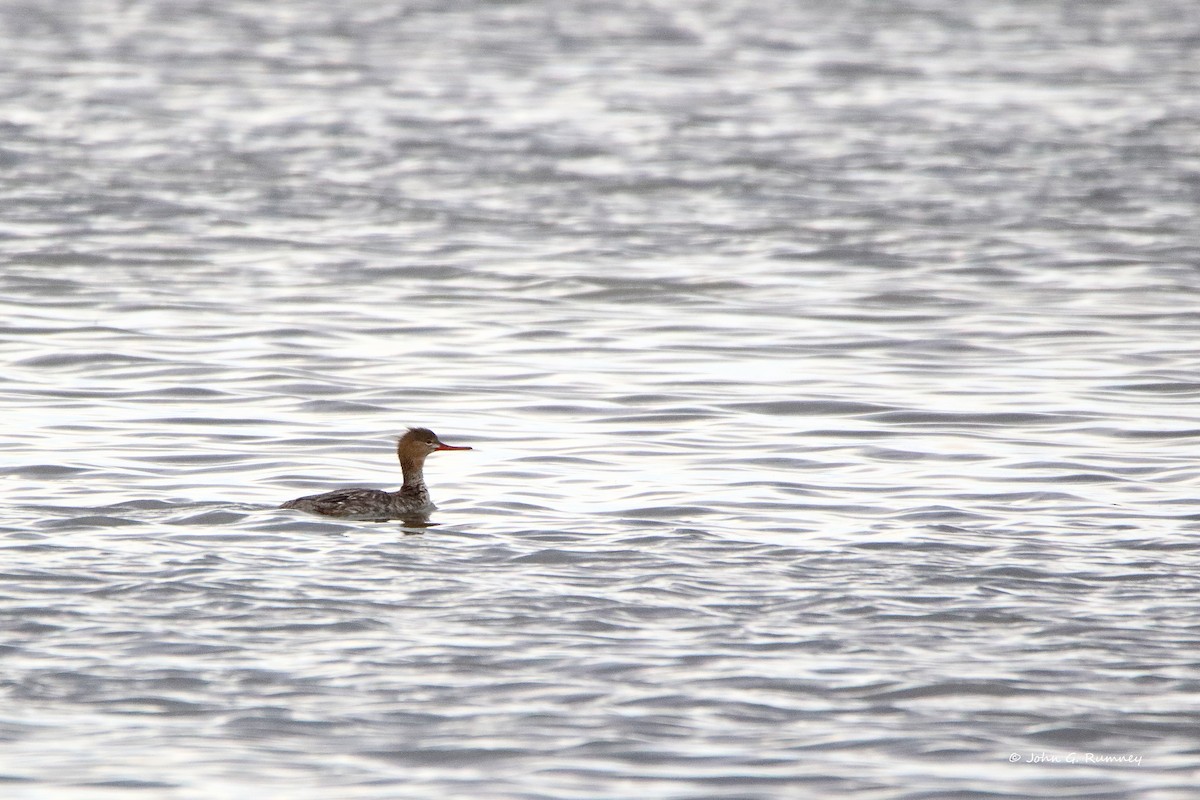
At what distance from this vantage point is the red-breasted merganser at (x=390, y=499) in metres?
9.66

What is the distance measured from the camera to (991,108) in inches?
1035

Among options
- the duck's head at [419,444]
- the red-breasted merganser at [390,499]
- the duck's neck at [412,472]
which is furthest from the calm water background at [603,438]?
the duck's head at [419,444]

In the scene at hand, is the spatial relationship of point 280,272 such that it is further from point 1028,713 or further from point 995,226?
point 1028,713

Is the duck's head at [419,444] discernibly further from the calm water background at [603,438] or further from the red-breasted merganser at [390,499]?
the calm water background at [603,438]

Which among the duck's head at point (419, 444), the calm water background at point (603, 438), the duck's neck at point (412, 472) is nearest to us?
the calm water background at point (603, 438)

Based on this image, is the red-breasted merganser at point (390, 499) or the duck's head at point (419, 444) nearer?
the red-breasted merganser at point (390, 499)

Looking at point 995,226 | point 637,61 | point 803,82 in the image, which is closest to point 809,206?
point 995,226

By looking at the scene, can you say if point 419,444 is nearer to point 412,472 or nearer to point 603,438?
point 412,472

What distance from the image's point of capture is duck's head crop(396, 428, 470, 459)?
10.4 meters

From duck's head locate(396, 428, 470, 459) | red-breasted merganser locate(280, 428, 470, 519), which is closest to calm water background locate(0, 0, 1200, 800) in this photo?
red-breasted merganser locate(280, 428, 470, 519)

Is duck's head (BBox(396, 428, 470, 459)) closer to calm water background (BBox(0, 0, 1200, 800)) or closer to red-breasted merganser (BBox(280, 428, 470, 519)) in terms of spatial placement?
red-breasted merganser (BBox(280, 428, 470, 519))

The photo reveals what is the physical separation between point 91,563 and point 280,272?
27.3 ft

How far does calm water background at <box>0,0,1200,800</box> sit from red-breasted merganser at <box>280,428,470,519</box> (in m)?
0.11

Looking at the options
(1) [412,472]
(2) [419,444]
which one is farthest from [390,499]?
(2) [419,444]
